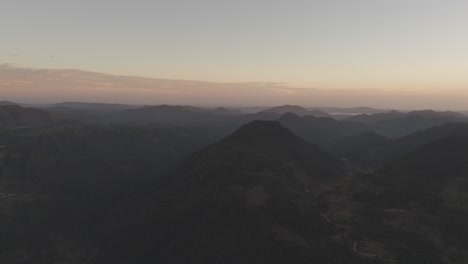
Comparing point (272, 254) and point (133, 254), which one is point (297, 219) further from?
point (133, 254)

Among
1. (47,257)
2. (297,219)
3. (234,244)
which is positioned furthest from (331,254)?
(47,257)

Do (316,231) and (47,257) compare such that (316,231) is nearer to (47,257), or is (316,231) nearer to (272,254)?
(272,254)

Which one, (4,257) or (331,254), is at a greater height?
(331,254)

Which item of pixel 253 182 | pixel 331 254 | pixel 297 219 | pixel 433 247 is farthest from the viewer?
pixel 253 182

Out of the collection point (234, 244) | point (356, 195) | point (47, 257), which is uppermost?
point (356, 195)

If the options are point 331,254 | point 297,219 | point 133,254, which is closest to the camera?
point 331,254

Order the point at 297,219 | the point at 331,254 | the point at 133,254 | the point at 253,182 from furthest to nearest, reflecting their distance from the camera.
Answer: the point at 253,182 → the point at 133,254 → the point at 297,219 → the point at 331,254

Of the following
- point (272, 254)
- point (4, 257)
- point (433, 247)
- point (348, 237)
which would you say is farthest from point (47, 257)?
point (433, 247)

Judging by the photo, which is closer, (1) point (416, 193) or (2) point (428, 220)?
(2) point (428, 220)

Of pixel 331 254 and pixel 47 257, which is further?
pixel 47 257
